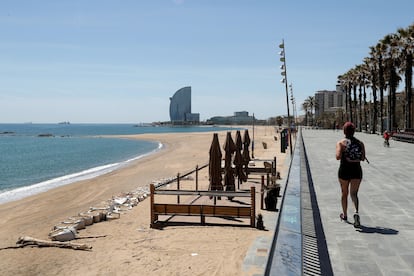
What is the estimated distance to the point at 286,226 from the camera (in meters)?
4.23

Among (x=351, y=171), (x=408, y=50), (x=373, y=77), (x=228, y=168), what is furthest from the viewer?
(x=373, y=77)

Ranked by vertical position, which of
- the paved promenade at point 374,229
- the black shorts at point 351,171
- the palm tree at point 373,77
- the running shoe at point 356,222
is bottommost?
the paved promenade at point 374,229

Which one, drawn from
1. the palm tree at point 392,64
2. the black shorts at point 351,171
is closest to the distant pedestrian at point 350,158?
the black shorts at point 351,171

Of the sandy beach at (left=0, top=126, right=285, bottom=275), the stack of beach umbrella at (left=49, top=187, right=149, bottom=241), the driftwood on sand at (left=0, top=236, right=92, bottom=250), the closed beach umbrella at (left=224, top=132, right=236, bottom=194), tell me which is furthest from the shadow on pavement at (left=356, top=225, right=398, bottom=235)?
the stack of beach umbrella at (left=49, top=187, right=149, bottom=241)

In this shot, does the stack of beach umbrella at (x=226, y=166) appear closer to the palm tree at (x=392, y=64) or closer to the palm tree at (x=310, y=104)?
the palm tree at (x=392, y=64)

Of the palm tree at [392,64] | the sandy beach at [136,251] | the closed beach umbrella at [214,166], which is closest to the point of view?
the sandy beach at [136,251]

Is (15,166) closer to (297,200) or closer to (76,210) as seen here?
(76,210)

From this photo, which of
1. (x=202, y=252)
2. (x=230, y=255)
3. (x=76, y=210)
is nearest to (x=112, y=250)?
(x=202, y=252)

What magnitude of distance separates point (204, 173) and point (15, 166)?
23.8 m

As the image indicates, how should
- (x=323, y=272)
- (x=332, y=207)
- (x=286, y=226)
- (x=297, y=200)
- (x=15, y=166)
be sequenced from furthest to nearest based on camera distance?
(x=15, y=166) → (x=332, y=207) → (x=297, y=200) → (x=323, y=272) → (x=286, y=226)

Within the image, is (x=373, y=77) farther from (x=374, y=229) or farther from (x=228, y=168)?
(x=374, y=229)

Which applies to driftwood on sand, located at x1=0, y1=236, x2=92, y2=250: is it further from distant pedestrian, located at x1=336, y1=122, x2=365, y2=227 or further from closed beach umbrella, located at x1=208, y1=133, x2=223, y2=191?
distant pedestrian, located at x1=336, y1=122, x2=365, y2=227

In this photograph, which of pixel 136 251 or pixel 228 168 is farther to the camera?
pixel 228 168

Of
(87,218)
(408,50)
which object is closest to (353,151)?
(87,218)
